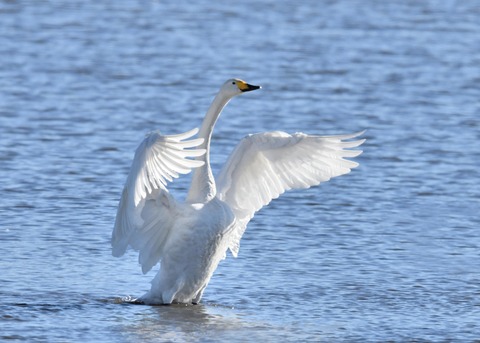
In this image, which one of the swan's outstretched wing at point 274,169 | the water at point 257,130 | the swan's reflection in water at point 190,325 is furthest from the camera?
the swan's outstretched wing at point 274,169

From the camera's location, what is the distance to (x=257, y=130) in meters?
15.8

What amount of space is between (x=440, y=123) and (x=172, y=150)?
7.98 m

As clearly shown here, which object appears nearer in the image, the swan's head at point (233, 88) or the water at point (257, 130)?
the water at point (257, 130)

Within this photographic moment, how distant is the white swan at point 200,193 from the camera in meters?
9.22

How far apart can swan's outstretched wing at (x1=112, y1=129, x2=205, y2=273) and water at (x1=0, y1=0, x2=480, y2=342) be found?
0.49 meters

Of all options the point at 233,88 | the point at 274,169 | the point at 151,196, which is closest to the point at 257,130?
the point at 274,169

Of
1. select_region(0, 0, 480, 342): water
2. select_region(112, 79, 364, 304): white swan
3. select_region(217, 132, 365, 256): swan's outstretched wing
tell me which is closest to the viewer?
select_region(112, 79, 364, 304): white swan

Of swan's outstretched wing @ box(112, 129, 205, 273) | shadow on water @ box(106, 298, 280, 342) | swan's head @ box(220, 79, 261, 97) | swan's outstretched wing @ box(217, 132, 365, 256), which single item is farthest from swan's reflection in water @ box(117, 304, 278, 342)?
swan's head @ box(220, 79, 261, 97)

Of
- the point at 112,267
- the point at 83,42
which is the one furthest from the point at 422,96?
the point at 112,267

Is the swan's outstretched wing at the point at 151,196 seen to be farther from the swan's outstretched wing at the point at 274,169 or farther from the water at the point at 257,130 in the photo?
the swan's outstretched wing at the point at 274,169

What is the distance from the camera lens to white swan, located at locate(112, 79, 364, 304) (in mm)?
9219

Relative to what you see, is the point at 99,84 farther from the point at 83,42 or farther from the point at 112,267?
the point at 112,267

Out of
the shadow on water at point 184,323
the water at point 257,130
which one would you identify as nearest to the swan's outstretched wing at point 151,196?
the shadow on water at point 184,323

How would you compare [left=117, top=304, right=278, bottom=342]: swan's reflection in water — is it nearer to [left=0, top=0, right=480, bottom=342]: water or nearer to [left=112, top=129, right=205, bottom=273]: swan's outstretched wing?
[left=0, top=0, right=480, bottom=342]: water
